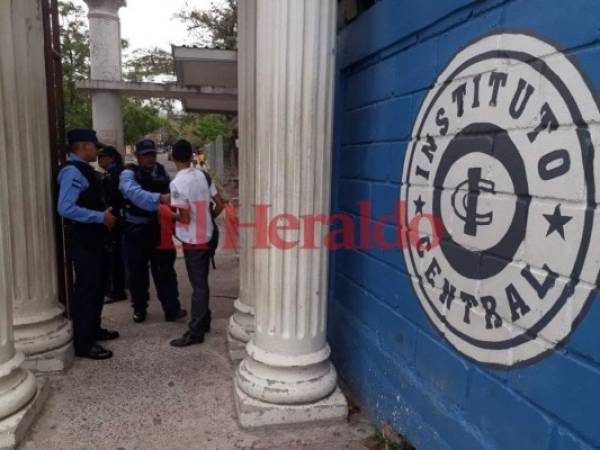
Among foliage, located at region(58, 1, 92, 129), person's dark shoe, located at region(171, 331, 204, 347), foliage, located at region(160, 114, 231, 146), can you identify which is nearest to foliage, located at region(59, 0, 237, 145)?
foliage, located at region(58, 1, 92, 129)

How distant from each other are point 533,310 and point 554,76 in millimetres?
804

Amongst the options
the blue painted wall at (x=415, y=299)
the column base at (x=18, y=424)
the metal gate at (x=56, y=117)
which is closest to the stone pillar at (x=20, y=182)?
the column base at (x=18, y=424)

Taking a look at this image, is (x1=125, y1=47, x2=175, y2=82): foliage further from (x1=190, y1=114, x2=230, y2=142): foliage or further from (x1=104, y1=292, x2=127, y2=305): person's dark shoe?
(x1=104, y1=292, x2=127, y2=305): person's dark shoe

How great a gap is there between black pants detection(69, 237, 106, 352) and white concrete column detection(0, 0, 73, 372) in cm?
11

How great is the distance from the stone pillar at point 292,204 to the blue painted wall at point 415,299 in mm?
303

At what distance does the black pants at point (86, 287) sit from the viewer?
3609mm

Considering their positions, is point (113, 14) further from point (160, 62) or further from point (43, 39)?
point (160, 62)

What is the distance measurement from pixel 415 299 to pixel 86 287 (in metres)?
2.54

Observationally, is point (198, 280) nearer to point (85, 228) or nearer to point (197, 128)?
point (85, 228)

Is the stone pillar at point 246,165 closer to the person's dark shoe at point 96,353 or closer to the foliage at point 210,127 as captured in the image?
the person's dark shoe at point 96,353

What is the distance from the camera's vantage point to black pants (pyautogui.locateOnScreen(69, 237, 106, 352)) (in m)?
3.61

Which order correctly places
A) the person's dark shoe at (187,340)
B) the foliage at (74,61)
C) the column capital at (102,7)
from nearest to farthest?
the person's dark shoe at (187,340)
the column capital at (102,7)
the foliage at (74,61)

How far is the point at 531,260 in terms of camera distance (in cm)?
170

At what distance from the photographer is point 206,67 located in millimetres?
6574
